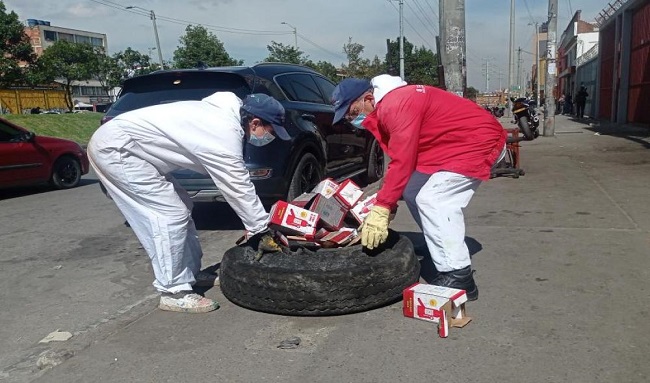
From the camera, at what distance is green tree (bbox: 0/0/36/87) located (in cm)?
2833

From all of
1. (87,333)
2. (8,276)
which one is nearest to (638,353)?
(87,333)

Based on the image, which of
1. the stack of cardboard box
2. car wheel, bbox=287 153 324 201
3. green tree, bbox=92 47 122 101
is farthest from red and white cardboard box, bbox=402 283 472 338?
green tree, bbox=92 47 122 101

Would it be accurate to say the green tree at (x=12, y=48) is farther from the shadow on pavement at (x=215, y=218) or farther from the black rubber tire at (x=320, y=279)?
the black rubber tire at (x=320, y=279)

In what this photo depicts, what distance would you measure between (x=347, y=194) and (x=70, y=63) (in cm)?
5019

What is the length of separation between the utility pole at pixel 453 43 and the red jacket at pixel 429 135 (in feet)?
16.3

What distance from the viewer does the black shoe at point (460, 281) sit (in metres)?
3.77

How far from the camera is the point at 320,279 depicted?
351 cm

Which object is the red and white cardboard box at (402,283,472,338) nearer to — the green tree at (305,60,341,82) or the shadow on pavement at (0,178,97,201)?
the shadow on pavement at (0,178,97,201)

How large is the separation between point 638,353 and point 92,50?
55.3 metres

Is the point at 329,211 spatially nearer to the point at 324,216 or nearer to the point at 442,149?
the point at 324,216

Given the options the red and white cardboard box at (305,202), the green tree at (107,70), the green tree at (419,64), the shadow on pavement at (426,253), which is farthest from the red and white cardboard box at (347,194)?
the green tree at (419,64)

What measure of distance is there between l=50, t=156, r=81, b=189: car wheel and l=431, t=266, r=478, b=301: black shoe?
8675 millimetres

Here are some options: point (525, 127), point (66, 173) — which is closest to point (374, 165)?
point (525, 127)

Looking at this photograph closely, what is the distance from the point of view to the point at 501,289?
4027 millimetres
